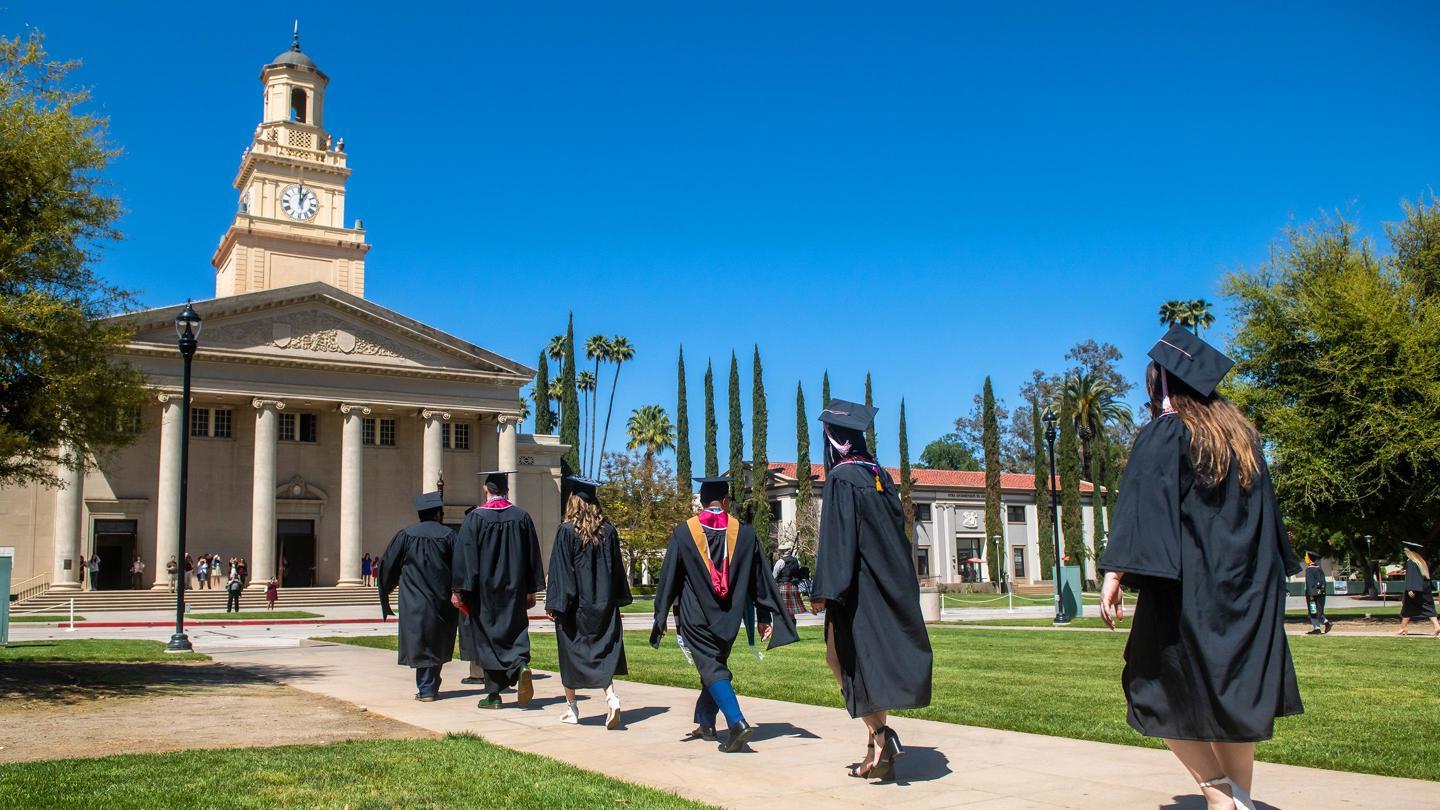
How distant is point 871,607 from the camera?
21.2 ft

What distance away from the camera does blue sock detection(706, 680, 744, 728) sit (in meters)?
7.40

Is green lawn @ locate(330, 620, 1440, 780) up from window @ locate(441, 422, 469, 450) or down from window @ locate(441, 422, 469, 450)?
down

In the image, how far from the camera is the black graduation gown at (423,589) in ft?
34.4

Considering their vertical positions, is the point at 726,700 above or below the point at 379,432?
below

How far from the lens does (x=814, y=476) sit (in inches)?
2815

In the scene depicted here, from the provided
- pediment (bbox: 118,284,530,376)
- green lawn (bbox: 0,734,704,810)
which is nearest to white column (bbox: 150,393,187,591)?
pediment (bbox: 118,284,530,376)

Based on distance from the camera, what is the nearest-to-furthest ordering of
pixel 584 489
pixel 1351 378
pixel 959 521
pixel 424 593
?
pixel 584 489 < pixel 424 593 < pixel 1351 378 < pixel 959 521

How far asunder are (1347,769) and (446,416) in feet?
161

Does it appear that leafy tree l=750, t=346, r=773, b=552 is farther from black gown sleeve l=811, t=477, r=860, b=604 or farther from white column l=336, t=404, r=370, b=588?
black gown sleeve l=811, t=477, r=860, b=604

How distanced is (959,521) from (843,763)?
69.6 m

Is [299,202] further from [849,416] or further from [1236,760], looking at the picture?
[1236,760]

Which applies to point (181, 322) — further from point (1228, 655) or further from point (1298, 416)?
point (1298, 416)

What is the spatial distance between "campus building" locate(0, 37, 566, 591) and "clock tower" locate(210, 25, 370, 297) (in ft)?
0.30

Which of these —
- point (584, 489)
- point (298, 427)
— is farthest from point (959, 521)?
point (584, 489)
